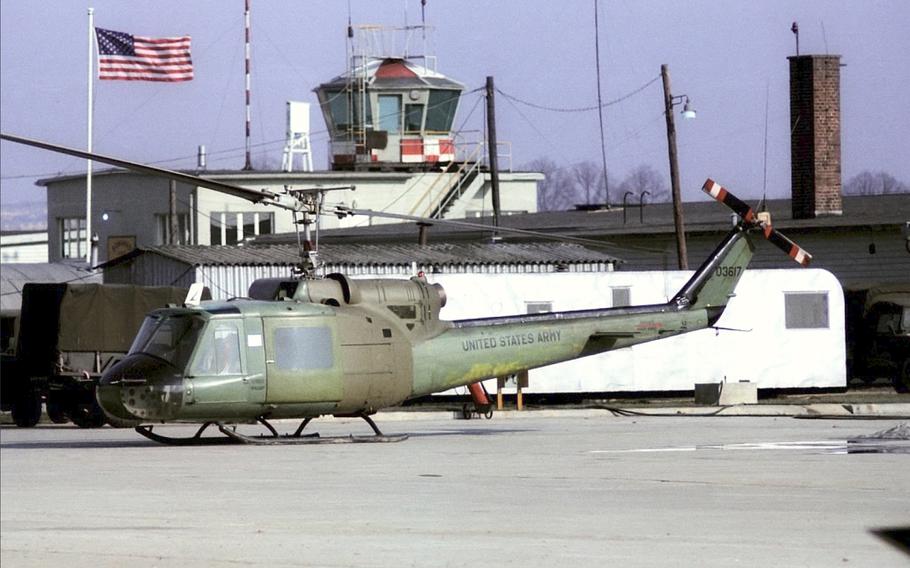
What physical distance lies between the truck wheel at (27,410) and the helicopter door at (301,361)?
8163 millimetres

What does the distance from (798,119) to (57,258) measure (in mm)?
28841

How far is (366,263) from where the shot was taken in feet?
112

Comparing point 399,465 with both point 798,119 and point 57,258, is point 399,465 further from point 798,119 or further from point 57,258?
point 57,258

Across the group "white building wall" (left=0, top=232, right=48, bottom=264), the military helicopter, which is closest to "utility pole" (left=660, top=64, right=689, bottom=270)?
the military helicopter

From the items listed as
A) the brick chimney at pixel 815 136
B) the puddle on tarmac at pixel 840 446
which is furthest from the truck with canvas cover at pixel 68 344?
the brick chimney at pixel 815 136

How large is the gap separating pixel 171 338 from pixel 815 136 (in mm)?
28480

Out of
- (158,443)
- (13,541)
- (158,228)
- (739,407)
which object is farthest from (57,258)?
(13,541)

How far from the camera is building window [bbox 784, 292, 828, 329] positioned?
3112cm

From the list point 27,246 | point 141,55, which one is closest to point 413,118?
point 27,246

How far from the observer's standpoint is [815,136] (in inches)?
1651

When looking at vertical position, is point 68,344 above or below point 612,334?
below

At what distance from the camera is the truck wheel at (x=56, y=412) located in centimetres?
2461

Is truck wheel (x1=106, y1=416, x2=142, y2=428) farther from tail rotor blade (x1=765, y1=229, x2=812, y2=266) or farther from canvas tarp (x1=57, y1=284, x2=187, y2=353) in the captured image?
tail rotor blade (x1=765, y1=229, x2=812, y2=266)

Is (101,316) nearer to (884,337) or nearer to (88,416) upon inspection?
(88,416)
